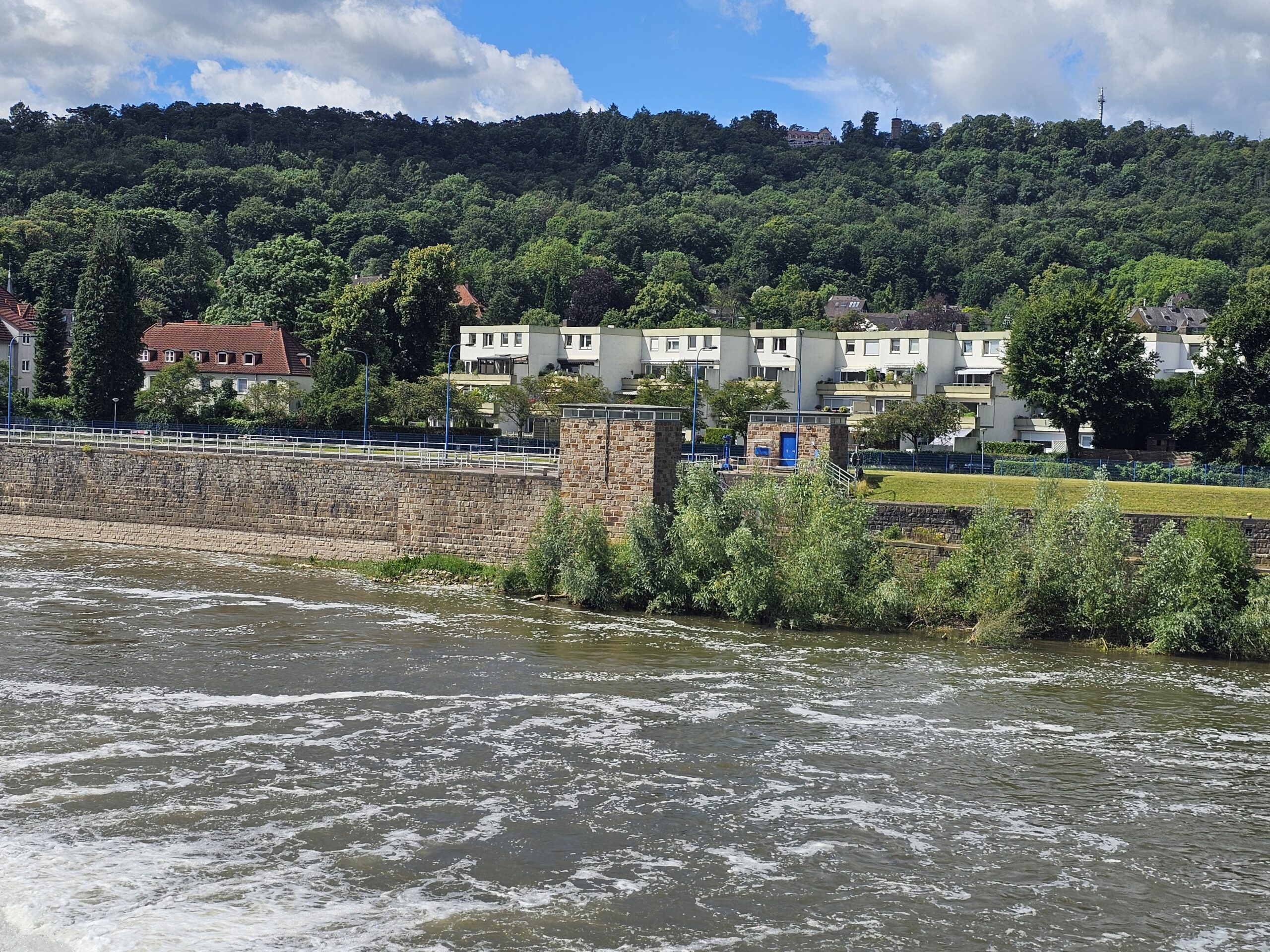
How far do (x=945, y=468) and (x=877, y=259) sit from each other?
108 metres

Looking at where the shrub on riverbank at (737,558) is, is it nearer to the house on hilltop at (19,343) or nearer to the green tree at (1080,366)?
the green tree at (1080,366)

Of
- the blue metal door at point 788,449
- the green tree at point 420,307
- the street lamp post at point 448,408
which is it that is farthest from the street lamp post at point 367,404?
the blue metal door at point 788,449

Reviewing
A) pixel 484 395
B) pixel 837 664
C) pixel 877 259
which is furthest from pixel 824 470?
pixel 877 259

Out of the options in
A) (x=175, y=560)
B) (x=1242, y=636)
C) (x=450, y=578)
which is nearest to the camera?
(x=1242, y=636)

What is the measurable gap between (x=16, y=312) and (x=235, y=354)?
753 inches

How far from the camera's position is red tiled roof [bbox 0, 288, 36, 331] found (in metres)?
92.2

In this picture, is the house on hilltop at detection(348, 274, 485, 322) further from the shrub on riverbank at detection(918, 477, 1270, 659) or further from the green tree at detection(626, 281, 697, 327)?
the shrub on riverbank at detection(918, 477, 1270, 659)

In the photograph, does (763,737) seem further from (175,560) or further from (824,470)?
(175,560)

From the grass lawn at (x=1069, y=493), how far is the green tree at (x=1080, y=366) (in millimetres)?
14498

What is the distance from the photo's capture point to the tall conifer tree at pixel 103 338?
71.5 m

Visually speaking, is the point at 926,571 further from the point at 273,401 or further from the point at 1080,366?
the point at 273,401

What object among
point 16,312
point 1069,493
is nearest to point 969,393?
point 1069,493

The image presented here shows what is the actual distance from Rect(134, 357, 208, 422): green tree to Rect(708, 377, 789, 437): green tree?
28859 mm

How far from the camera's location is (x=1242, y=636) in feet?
108
